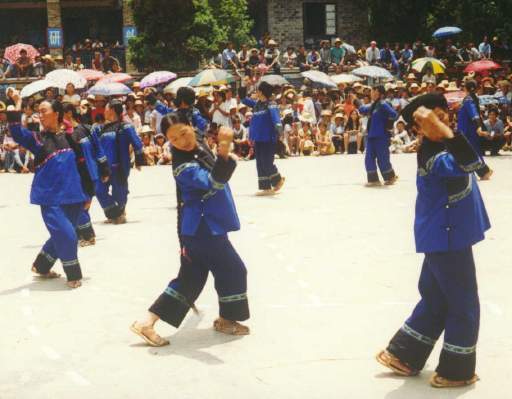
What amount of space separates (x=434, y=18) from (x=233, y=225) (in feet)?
87.2

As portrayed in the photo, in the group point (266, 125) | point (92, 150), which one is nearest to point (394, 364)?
point (92, 150)

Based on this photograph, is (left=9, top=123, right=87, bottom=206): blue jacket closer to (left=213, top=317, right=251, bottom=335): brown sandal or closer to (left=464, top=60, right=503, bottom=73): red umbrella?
(left=213, top=317, right=251, bottom=335): brown sandal

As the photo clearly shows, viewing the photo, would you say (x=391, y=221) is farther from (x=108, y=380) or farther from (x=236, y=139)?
(x=236, y=139)

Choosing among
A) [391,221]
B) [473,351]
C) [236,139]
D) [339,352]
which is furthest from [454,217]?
[236,139]

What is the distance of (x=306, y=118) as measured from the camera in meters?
22.4

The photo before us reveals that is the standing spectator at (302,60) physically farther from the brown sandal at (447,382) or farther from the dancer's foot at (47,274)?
the brown sandal at (447,382)

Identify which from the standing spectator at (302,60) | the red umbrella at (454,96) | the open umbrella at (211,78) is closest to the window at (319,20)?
the standing spectator at (302,60)

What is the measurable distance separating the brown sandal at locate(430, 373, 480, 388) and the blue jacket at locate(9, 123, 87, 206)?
4.17 metres

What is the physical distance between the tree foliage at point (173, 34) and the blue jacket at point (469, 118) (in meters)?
16.4

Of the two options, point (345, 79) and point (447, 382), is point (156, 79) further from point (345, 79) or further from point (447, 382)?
point (447, 382)

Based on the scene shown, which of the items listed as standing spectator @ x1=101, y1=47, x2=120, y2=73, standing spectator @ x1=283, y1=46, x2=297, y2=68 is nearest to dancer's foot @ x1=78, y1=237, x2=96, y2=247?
standing spectator @ x1=101, y1=47, x2=120, y2=73

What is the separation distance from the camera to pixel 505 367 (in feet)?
20.0

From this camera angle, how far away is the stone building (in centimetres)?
3816

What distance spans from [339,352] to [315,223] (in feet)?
17.7
